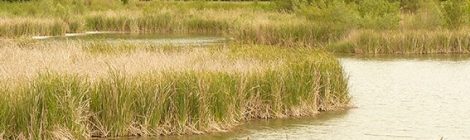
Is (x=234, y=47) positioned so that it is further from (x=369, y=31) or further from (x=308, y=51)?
(x=369, y=31)

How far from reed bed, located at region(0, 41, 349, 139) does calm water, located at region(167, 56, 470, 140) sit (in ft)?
1.45

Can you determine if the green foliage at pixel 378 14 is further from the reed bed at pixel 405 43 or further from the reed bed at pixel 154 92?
the reed bed at pixel 154 92

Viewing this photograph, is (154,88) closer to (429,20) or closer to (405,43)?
(405,43)

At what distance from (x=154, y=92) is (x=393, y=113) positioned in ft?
19.1

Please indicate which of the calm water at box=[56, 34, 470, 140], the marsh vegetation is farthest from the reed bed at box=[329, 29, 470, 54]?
the marsh vegetation

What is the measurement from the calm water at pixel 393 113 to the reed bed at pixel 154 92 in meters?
0.44

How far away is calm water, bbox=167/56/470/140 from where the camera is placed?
15297 mm

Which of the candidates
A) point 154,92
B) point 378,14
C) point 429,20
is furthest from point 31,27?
point 154,92

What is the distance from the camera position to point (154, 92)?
14203 mm

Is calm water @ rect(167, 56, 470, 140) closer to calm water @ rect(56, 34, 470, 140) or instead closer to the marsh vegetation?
calm water @ rect(56, 34, 470, 140)

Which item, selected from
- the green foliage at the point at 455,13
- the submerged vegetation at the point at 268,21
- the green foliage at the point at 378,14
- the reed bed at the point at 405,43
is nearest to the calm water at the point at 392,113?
the reed bed at the point at 405,43

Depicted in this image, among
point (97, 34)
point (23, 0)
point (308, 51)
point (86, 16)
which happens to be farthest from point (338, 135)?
point (23, 0)

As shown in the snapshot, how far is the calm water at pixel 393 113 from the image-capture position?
15297 mm

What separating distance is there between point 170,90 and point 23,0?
4499 cm
